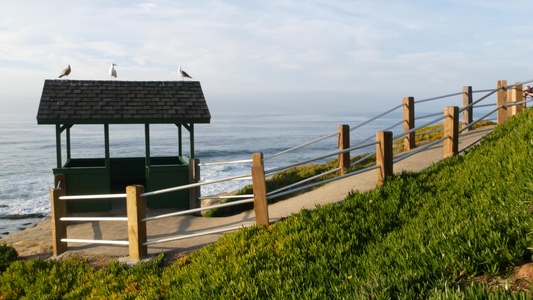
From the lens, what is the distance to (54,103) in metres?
12.3

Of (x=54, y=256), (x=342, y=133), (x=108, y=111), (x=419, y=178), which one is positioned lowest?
(x=54, y=256)

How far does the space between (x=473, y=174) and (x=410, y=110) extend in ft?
21.4

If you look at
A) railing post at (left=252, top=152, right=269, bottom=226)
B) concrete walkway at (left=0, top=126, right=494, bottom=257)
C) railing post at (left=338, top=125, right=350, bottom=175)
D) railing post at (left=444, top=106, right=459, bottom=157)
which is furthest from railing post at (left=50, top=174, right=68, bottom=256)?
railing post at (left=444, top=106, right=459, bottom=157)

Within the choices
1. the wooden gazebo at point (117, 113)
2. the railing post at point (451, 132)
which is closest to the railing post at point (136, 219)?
the wooden gazebo at point (117, 113)

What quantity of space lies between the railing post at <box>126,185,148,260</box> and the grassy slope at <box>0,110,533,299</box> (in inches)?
19.4

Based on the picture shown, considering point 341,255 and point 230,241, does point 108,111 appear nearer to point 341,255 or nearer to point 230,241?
point 230,241

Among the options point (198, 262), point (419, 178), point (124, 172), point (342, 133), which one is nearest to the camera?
point (198, 262)

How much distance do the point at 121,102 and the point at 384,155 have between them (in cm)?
801

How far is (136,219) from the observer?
697 cm

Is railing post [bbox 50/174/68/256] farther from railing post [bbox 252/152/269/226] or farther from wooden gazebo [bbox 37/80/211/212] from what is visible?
wooden gazebo [bbox 37/80/211/212]

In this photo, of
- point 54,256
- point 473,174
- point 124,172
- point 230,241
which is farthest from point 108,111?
point 473,174

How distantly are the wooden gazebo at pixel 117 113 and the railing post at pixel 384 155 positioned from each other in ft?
19.7

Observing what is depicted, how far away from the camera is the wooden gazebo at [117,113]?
39.5 feet

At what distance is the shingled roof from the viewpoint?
1219 centimetres
